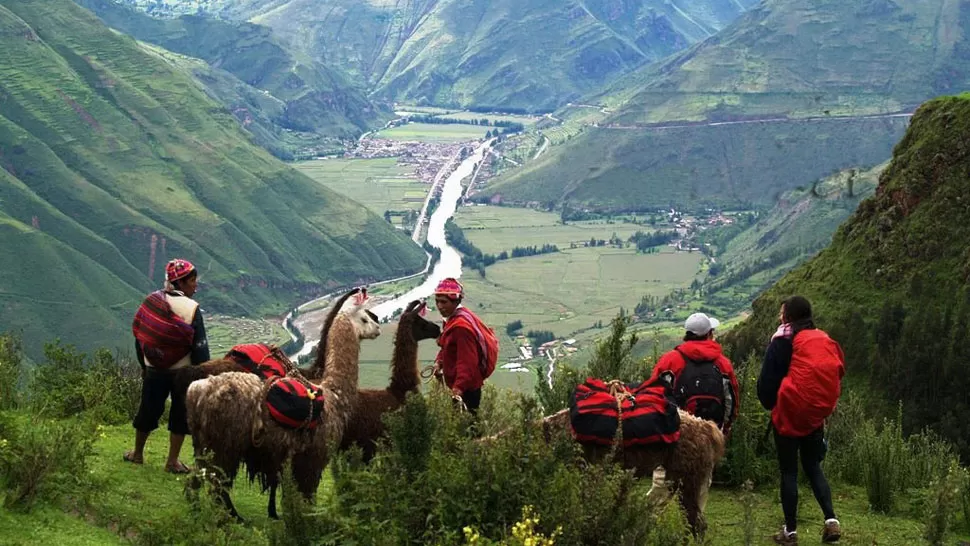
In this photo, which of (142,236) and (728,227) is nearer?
(142,236)

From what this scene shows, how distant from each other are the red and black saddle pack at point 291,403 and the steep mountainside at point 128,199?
3770 inches

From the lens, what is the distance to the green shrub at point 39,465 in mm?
9898

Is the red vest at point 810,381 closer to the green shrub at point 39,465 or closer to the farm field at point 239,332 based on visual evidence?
the green shrub at point 39,465

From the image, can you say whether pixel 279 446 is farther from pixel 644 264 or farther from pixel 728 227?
pixel 728 227

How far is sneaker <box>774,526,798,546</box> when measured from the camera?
35.9 feet

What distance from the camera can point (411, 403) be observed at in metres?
8.37

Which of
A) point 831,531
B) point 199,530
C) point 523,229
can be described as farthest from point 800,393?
point 523,229

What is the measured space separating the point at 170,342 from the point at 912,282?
31.0 m

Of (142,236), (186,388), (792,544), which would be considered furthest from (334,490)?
(142,236)

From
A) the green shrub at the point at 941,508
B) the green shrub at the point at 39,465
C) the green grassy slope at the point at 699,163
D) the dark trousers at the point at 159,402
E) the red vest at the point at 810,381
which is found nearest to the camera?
the green shrub at the point at 941,508

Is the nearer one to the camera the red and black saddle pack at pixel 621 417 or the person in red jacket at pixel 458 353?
the red and black saddle pack at pixel 621 417

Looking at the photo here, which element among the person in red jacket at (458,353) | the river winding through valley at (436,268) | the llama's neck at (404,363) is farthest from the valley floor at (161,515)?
the river winding through valley at (436,268)

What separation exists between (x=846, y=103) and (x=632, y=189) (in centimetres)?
4524

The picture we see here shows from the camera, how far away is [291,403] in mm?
10617
